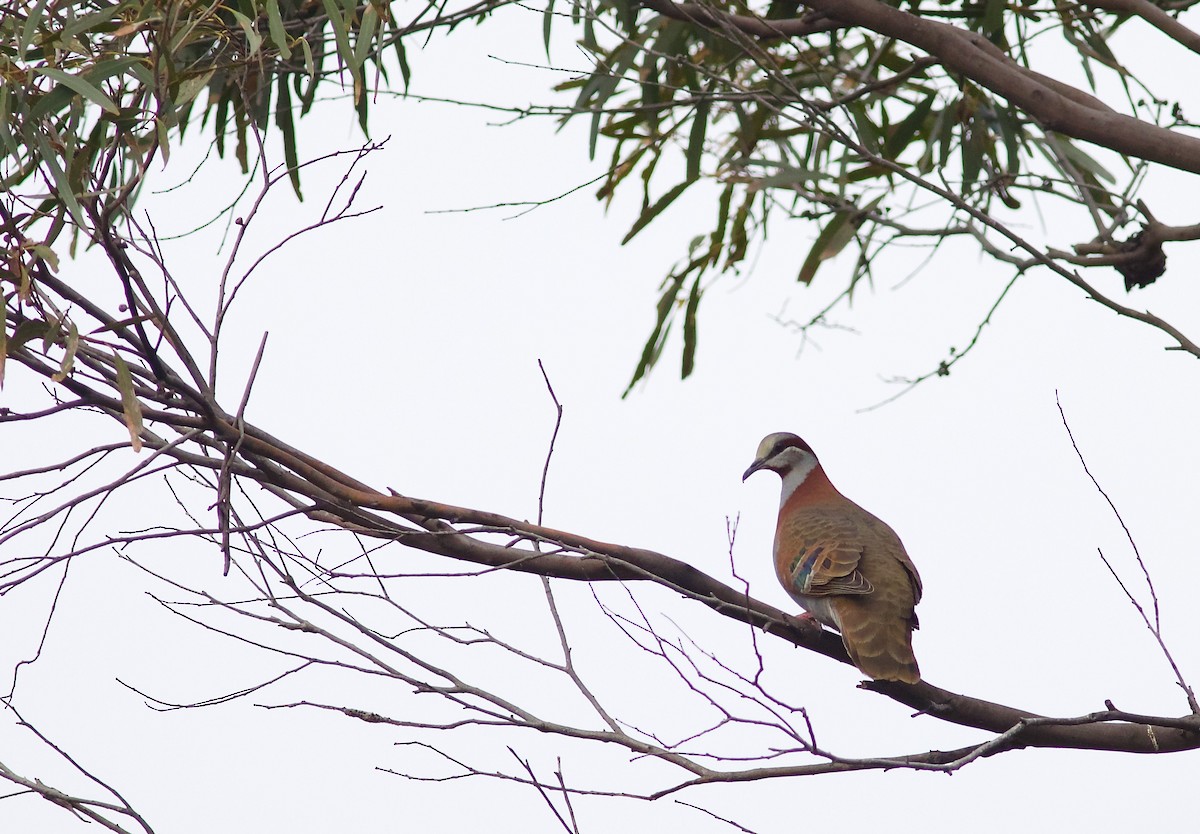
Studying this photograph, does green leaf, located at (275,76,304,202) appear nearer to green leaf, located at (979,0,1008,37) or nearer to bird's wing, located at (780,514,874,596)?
bird's wing, located at (780,514,874,596)

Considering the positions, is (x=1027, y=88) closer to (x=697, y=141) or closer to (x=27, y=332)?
(x=697, y=141)

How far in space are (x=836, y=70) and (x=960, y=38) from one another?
1.79 m

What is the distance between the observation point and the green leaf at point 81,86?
2.38 m

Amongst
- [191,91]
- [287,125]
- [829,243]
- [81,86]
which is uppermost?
[287,125]

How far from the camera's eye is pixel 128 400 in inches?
89.7

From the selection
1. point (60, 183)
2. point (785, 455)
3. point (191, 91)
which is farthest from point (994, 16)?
point (60, 183)

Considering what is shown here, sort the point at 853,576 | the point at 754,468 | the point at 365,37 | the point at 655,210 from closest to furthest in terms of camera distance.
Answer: the point at 365,37, the point at 853,576, the point at 655,210, the point at 754,468

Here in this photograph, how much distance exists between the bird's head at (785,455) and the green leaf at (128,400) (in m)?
3.22

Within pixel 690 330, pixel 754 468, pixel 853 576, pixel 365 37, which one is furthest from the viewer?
pixel 690 330

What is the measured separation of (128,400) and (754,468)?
3296 millimetres

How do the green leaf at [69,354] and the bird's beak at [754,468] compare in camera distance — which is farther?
the bird's beak at [754,468]

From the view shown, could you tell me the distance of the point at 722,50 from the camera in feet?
16.9

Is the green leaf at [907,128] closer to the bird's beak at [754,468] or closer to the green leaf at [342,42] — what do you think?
the bird's beak at [754,468]

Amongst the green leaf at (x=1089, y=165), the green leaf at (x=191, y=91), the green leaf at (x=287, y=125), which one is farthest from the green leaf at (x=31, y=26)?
the green leaf at (x=1089, y=165)
